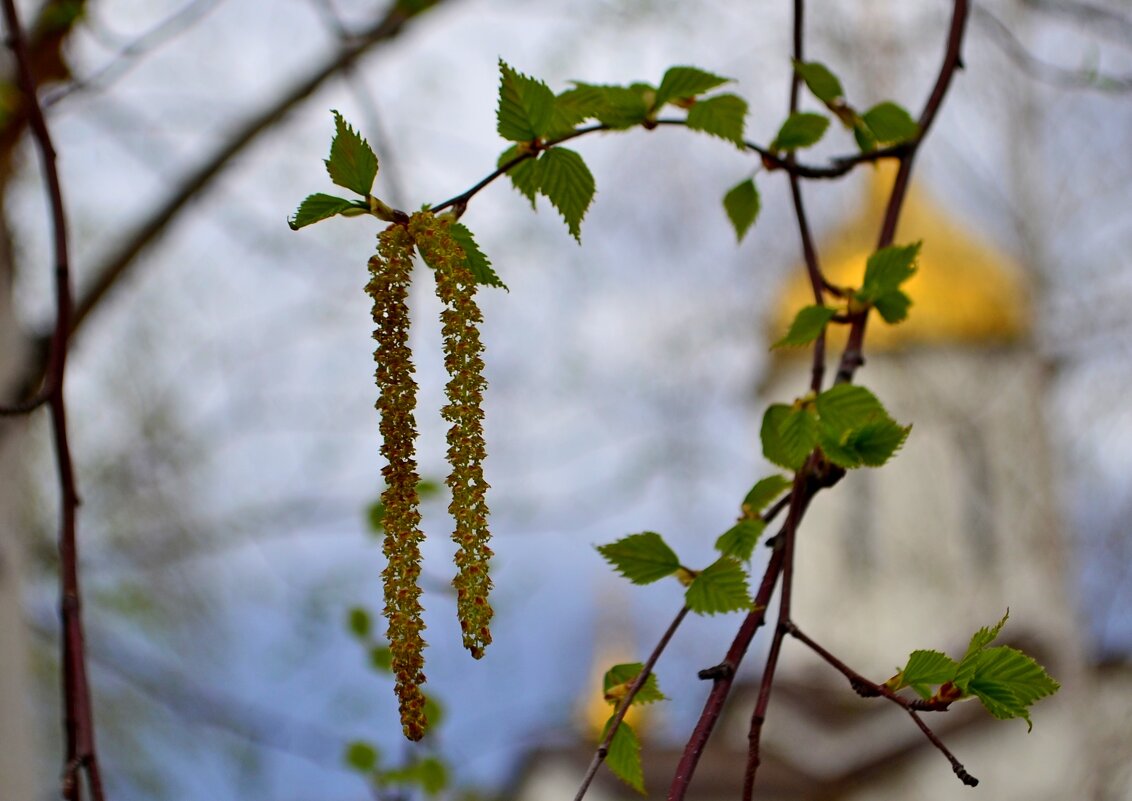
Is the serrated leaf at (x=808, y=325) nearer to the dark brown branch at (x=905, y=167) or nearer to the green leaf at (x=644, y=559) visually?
the dark brown branch at (x=905, y=167)

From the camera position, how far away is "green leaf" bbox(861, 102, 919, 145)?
2.52ft

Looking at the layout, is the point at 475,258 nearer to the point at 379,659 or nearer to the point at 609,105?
the point at 609,105

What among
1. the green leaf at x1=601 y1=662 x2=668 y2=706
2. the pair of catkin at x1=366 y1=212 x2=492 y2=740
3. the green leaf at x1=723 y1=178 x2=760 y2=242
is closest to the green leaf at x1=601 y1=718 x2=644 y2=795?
the green leaf at x1=601 y1=662 x2=668 y2=706

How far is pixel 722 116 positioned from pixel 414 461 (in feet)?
1.17

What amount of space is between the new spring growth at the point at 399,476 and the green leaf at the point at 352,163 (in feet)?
0.17

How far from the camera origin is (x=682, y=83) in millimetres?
634

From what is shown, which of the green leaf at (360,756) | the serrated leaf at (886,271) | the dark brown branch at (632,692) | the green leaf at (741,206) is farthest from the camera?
the green leaf at (360,756)

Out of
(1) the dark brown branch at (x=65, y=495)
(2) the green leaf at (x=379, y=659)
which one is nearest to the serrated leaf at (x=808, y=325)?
(1) the dark brown branch at (x=65, y=495)

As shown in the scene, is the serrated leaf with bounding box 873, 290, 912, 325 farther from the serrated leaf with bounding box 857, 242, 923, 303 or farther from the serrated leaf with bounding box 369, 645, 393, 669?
the serrated leaf with bounding box 369, 645, 393, 669

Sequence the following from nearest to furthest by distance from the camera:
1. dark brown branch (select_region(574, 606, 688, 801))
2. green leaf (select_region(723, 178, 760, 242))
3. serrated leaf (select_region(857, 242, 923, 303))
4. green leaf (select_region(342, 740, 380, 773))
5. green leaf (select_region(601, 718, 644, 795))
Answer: dark brown branch (select_region(574, 606, 688, 801)) → green leaf (select_region(601, 718, 644, 795)) → serrated leaf (select_region(857, 242, 923, 303)) → green leaf (select_region(723, 178, 760, 242)) → green leaf (select_region(342, 740, 380, 773))

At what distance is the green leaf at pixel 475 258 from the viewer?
1.46 feet

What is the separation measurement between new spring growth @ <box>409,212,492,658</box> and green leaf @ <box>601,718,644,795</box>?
231mm

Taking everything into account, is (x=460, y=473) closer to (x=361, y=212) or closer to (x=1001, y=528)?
(x=361, y=212)

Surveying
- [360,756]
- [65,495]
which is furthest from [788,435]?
[360,756]
